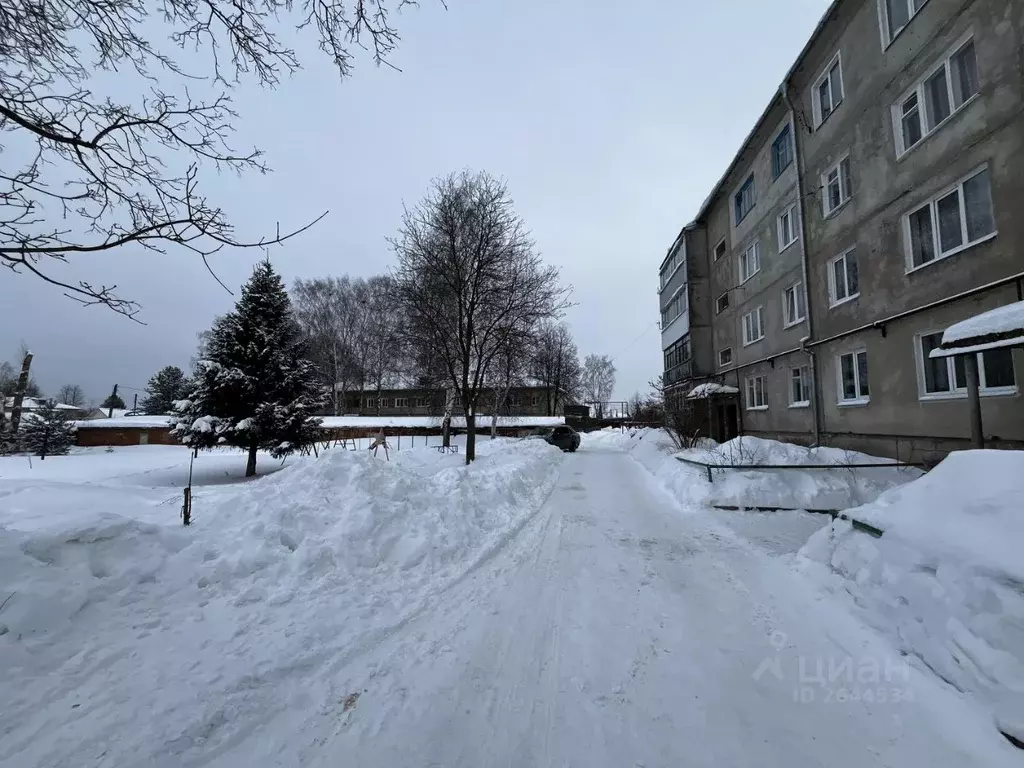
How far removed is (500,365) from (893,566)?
62.3ft

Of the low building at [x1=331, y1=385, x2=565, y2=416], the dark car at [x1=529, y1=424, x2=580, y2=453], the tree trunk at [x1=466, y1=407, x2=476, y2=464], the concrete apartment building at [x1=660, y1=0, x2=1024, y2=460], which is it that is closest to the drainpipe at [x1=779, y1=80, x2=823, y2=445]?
the concrete apartment building at [x1=660, y1=0, x2=1024, y2=460]

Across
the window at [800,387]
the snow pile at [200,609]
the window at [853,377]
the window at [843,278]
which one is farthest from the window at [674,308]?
the snow pile at [200,609]

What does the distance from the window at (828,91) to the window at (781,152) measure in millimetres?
1215

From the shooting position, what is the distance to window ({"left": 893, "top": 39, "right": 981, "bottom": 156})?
914 cm

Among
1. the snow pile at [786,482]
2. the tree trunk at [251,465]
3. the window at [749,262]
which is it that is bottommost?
the tree trunk at [251,465]

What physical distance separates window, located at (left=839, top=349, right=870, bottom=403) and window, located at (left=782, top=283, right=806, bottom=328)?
2.57 metres

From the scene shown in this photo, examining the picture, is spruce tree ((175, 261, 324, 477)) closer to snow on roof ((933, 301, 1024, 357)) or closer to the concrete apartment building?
the concrete apartment building

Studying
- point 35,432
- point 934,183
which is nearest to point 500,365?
point 934,183

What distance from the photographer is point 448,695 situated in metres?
3.05

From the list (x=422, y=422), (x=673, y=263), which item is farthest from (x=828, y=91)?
(x=422, y=422)

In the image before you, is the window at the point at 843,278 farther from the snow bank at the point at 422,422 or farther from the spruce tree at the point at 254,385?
the snow bank at the point at 422,422

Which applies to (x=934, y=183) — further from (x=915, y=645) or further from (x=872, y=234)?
(x=915, y=645)

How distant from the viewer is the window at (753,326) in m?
18.2

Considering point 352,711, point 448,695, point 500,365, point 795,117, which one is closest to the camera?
point 352,711
